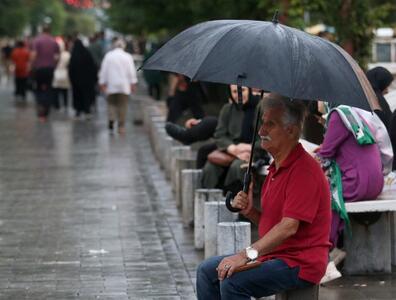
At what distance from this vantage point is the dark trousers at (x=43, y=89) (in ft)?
89.7

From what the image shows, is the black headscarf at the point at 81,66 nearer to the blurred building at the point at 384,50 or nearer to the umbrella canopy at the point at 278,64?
the blurred building at the point at 384,50

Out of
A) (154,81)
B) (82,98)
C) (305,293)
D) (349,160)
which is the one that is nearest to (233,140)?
(349,160)

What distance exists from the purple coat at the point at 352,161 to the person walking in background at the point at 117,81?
47.2ft

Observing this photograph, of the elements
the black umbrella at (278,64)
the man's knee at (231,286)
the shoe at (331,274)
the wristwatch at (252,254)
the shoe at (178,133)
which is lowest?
the shoe at (331,274)

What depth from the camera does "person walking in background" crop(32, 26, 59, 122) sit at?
90.0 feet

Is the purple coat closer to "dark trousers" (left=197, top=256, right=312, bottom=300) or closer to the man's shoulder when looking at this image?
the man's shoulder

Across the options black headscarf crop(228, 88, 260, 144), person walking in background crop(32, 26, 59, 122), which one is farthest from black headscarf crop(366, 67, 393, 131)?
person walking in background crop(32, 26, 59, 122)

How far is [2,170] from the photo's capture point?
1758 centimetres

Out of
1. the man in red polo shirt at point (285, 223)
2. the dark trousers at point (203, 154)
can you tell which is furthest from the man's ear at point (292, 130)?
the dark trousers at point (203, 154)

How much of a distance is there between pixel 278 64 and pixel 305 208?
720mm

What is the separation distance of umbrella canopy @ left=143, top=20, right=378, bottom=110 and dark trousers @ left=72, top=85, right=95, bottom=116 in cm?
2096

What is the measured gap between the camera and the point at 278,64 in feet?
20.3

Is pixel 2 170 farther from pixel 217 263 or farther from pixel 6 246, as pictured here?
pixel 217 263

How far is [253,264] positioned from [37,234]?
5702 millimetres
